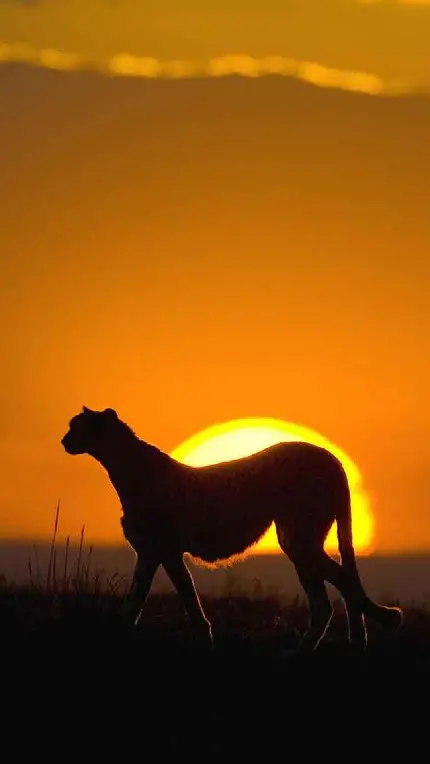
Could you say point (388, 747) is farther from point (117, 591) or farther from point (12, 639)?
point (117, 591)

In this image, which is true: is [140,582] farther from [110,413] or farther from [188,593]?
[110,413]

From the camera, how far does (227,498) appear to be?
35.8 ft

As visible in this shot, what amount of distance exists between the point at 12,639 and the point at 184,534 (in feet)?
6.28

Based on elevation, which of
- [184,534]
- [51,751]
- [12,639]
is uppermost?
[184,534]

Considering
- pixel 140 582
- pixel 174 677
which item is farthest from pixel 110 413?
pixel 174 677

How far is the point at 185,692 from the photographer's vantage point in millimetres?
8633

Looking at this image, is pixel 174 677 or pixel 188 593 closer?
pixel 174 677

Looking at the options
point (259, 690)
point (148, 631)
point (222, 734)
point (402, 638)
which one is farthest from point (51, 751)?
point (402, 638)

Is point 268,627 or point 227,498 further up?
point 227,498

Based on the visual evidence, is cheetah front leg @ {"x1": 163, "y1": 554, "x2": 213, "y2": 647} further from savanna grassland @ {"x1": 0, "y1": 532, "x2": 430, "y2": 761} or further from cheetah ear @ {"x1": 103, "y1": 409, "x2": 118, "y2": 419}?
cheetah ear @ {"x1": 103, "y1": 409, "x2": 118, "y2": 419}

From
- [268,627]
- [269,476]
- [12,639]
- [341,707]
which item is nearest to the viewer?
[341,707]

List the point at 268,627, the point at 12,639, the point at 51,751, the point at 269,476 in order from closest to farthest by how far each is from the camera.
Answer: the point at 51,751, the point at 12,639, the point at 269,476, the point at 268,627

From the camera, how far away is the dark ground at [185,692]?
312 inches

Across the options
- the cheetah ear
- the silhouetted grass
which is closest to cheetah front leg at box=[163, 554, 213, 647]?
the silhouetted grass
